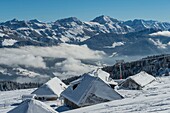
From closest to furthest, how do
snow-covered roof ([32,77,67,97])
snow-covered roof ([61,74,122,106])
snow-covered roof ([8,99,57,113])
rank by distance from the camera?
snow-covered roof ([8,99,57,113]) < snow-covered roof ([61,74,122,106]) < snow-covered roof ([32,77,67,97])

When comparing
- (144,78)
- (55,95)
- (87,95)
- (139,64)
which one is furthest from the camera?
(139,64)

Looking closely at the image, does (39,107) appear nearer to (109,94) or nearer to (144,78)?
Result: (109,94)

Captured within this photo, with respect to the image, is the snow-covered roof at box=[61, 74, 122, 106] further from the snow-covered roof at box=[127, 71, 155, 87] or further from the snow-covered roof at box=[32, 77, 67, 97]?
the snow-covered roof at box=[127, 71, 155, 87]

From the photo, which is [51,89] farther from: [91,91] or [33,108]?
[33,108]

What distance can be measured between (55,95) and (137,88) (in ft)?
50.8

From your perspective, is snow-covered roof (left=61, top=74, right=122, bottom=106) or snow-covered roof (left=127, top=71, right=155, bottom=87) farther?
snow-covered roof (left=127, top=71, right=155, bottom=87)

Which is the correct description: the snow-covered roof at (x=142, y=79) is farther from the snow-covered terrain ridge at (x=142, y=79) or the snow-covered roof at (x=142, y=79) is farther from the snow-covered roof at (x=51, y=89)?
the snow-covered roof at (x=51, y=89)

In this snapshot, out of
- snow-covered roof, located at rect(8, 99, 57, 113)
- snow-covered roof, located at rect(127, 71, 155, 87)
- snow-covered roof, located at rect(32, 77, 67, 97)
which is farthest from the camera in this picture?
snow-covered roof, located at rect(127, 71, 155, 87)

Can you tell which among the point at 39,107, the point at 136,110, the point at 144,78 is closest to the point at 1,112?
the point at 39,107

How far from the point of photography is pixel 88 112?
122 feet

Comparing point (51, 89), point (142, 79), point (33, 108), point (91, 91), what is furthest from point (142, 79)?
point (33, 108)

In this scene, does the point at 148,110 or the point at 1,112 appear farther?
the point at 1,112

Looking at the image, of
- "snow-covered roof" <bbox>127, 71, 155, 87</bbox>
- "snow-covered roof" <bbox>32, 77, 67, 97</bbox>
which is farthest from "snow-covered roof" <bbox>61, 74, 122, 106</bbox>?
"snow-covered roof" <bbox>127, 71, 155, 87</bbox>

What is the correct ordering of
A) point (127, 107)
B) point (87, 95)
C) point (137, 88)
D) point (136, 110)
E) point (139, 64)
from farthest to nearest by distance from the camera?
point (139, 64) → point (137, 88) → point (87, 95) → point (127, 107) → point (136, 110)
